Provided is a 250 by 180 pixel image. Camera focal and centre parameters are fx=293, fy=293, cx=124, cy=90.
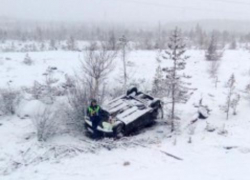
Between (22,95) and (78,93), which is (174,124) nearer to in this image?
(78,93)

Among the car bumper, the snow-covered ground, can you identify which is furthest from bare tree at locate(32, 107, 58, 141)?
the car bumper

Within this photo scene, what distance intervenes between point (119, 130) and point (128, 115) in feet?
3.05

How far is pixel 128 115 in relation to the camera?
13.0m

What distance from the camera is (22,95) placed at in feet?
52.5

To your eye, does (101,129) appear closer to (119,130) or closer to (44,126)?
(119,130)

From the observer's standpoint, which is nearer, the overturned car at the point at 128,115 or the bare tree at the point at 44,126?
the bare tree at the point at 44,126

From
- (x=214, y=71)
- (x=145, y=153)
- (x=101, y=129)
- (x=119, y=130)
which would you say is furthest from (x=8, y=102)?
(x=214, y=71)

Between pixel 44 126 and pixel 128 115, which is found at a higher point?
pixel 128 115

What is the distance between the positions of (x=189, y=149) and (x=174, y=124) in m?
2.53

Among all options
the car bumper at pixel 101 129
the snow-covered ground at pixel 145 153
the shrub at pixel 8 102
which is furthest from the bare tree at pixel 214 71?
the shrub at pixel 8 102

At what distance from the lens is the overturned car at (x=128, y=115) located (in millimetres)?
12395

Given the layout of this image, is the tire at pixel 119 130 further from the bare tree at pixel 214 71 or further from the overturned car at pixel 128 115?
the bare tree at pixel 214 71

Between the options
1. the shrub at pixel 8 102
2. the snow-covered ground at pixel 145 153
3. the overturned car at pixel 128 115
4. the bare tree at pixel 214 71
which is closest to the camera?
the snow-covered ground at pixel 145 153

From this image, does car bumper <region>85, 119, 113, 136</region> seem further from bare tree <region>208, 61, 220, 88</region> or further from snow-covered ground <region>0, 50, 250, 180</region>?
bare tree <region>208, 61, 220, 88</region>
